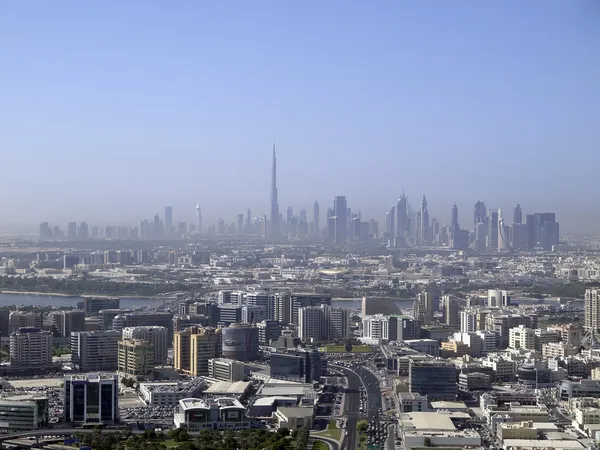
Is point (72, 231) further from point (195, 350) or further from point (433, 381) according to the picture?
point (433, 381)

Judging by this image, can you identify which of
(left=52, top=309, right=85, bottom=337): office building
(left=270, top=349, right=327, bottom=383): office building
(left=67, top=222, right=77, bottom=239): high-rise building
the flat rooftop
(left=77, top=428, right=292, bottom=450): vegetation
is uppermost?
(left=67, top=222, right=77, bottom=239): high-rise building

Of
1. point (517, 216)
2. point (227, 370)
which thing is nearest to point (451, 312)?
point (227, 370)

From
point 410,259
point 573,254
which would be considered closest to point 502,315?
point 573,254

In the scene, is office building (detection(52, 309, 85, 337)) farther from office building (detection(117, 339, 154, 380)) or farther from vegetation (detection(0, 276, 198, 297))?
vegetation (detection(0, 276, 198, 297))

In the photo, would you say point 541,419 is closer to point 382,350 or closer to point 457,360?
point 457,360

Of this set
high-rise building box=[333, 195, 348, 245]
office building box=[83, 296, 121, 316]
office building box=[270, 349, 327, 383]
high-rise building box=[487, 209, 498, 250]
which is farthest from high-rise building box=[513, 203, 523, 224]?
office building box=[270, 349, 327, 383]

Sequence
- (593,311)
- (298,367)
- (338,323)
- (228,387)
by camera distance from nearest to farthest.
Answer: (228,387), (298,367), (338,323), (593,311)

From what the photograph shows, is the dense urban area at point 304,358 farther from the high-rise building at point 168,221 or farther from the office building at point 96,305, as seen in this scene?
the high-rise building at point 168,221
